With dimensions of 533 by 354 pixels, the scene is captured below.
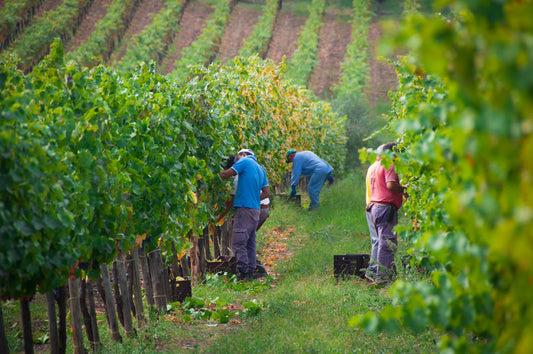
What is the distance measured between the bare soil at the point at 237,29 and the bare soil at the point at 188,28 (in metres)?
2.25

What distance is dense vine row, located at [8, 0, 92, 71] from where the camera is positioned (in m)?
33.5

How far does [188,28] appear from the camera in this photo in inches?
1829

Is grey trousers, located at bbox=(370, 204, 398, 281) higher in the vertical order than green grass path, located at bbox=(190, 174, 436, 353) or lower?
higher

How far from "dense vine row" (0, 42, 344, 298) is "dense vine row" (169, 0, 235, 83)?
28437 mm

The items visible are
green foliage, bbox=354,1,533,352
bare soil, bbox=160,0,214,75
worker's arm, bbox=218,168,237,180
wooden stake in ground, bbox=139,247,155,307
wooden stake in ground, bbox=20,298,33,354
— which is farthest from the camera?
bare soil, bbox=160,0,214,75

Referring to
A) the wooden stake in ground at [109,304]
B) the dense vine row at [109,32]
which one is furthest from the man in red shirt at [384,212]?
the dense vine row at [109,32]

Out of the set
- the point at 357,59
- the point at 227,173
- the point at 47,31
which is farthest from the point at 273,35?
the point at 227,173

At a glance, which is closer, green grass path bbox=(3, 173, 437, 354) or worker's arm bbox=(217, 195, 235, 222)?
green grass path bbox=(3, 173, 437, 354)

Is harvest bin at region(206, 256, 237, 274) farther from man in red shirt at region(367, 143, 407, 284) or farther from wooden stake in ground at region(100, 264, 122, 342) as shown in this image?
wooden stake in ground at region(100, 264, 122, 342)

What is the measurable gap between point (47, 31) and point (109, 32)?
5557mm

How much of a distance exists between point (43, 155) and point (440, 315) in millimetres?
2672

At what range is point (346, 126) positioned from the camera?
29266mm

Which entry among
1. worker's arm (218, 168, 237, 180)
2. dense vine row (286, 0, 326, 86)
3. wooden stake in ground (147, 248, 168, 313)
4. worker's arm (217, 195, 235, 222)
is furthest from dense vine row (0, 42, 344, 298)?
dense vine row (286, 0, 326, 86)

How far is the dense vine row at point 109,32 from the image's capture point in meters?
37.7
